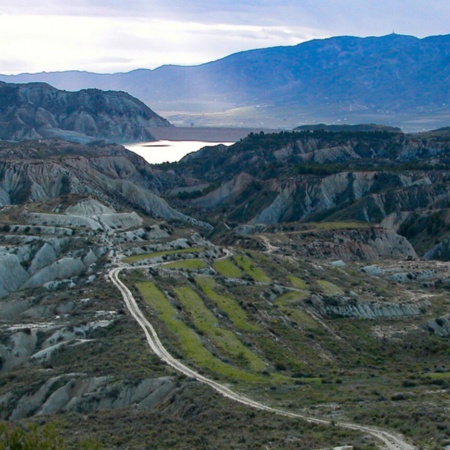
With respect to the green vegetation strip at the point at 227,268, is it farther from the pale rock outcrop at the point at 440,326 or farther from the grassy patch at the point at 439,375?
the grassy patch at the point at 439,375

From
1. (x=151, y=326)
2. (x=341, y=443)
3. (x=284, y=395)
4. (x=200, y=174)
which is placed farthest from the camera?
(x=200, y=174)

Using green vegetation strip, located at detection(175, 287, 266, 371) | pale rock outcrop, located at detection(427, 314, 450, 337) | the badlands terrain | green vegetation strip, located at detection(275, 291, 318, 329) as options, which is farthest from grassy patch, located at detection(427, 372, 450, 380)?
pale rock outcrop, located at detection(427, 314, 450, 337)

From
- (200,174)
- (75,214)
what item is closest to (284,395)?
(75,214)

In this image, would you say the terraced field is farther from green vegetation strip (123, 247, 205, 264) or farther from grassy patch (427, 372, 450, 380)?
green vegetation strip (123, 247, 205, 264)

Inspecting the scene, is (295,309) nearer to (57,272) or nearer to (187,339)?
(187,339)

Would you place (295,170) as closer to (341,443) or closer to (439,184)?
(439,184)

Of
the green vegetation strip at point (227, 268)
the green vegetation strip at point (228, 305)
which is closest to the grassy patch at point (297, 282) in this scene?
the green vegetation strip at point (227, 268)
